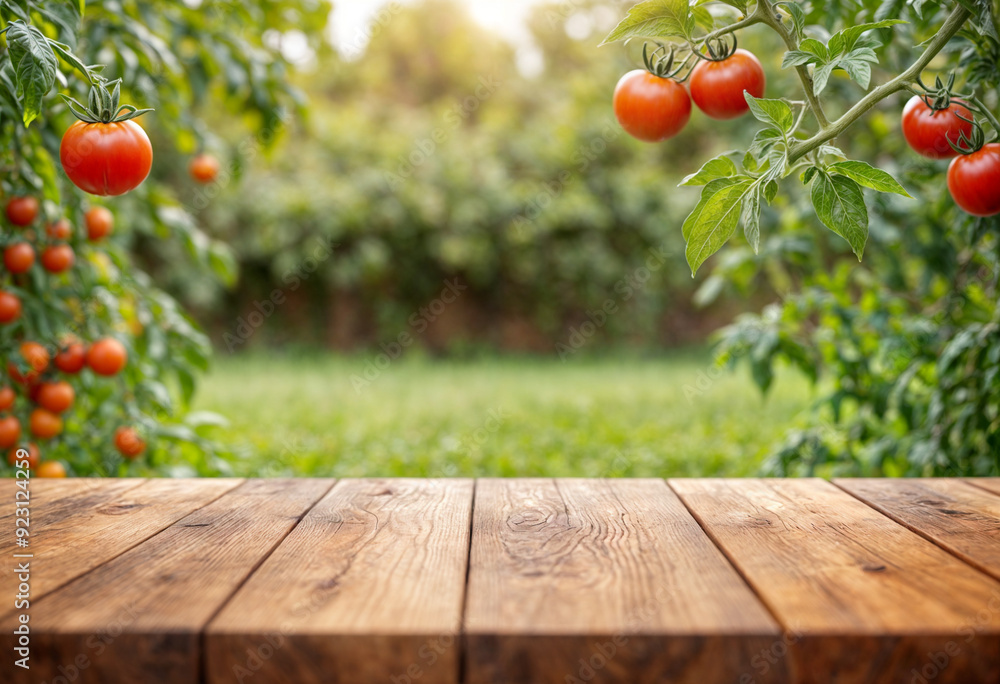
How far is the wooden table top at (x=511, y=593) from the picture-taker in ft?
2.19

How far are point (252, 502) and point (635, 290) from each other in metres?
6.31

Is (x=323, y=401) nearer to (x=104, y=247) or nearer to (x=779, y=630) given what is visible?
(x=104, y=247)

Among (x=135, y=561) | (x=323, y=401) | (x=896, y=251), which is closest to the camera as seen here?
(x=135, y=561)

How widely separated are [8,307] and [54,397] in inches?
10.6

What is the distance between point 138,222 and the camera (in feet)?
8.04

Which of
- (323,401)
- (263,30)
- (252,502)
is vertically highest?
(263,30)

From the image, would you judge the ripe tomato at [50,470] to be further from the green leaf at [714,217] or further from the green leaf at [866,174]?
the green leaf at [866,174]

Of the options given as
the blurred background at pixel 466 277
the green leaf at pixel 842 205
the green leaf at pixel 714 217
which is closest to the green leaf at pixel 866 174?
the green leaf at pixel 842 205

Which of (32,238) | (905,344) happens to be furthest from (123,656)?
(905,344)

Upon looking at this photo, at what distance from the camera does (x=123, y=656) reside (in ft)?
2.23

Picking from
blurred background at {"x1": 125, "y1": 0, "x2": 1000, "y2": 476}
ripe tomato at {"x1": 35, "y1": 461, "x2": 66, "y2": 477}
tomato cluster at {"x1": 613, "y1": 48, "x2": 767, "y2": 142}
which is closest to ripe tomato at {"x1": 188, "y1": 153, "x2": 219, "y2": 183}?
ripe tomato at {"x1": 35, "y1": 461, "x2": 66, "y2": 477}

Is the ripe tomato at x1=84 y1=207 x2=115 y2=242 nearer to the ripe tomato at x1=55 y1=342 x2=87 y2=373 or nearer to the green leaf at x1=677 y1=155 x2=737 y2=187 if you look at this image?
the ripe tomato at x1=55 y1=342 x2=87 y2=373

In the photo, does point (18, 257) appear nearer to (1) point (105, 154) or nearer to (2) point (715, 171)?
(1) point (105, 154)

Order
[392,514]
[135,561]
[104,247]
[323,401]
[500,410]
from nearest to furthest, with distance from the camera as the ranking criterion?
[135,561]
[392,514]
[104,247]
[500,410]
[323,401]
